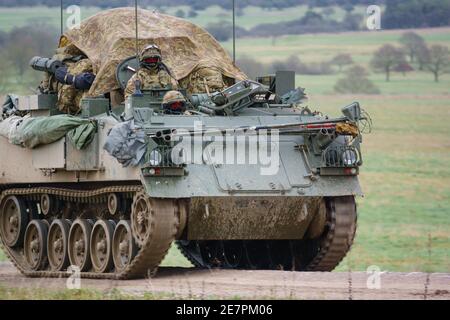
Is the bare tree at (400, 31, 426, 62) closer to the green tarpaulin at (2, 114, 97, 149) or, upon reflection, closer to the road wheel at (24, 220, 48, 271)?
the road wheel at (24, 220, 48, 271)

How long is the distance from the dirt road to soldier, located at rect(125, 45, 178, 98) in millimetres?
2595

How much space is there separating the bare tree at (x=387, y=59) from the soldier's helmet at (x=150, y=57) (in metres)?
52.9

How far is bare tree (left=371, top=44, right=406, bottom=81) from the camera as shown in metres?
77.6

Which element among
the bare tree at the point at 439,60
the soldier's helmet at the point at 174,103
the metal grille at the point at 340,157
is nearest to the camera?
the metal grille at the point at 340,157

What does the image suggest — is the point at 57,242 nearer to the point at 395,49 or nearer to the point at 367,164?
the point at 367,164

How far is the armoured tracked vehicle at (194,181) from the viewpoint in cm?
2252

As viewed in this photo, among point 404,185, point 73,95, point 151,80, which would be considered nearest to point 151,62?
point 151,80

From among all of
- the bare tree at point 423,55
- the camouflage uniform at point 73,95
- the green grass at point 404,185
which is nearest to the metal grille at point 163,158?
the camouflage uniform at point 73,95

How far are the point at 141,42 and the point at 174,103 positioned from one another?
2.72 metres

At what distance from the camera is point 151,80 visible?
24.5 meters

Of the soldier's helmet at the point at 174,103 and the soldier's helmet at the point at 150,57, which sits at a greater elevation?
the soldier's helmet at the point at 150,57

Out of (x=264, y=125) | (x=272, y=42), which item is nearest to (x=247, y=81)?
(x=264, y=125)

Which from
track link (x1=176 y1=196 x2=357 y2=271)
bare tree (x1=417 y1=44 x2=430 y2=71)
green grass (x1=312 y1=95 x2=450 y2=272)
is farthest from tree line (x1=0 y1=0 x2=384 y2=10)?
track link (x1=176 y1=196 x2=357 y2=271)

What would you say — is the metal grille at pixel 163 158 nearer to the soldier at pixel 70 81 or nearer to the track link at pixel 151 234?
the track link at pixel 151 234
